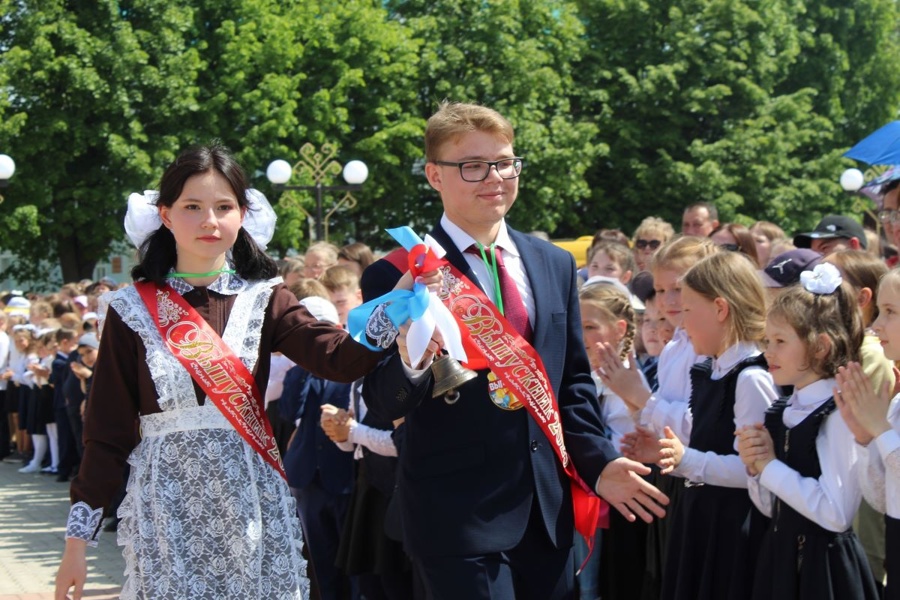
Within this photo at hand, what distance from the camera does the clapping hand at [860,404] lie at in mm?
3680

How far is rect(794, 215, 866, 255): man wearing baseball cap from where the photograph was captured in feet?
23.2

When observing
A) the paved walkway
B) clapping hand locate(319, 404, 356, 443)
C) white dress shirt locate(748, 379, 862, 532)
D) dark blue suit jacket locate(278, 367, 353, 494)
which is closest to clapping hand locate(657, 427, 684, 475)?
white dress shirt locate(748, 379, 862, 532)

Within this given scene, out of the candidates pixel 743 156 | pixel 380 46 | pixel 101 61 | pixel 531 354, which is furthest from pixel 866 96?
pixel 531 354

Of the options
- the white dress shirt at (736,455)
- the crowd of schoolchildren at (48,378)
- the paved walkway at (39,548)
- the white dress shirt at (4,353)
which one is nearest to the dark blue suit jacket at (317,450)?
the paved walkway at (39,548)

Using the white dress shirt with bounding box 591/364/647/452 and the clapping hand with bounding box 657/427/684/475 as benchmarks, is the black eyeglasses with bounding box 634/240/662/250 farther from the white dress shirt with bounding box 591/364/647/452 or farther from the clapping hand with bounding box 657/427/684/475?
the clapping hand with bounding box 657/427/684/475

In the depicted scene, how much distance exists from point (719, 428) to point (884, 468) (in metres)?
0.76

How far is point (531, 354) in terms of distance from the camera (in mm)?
3486

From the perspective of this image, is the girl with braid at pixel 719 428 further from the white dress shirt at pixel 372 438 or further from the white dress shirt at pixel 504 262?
the white dress shirt at pixel 372 438

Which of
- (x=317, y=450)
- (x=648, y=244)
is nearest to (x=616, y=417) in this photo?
(x=317, y=450)

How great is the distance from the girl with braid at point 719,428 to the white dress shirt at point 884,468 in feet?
1.60

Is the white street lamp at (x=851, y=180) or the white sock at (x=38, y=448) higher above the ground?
the white street lamp at (x=851, y=180)

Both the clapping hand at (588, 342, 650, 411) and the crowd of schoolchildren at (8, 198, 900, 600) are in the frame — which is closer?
the crowd of schoolchildren at (8, 198, 900, 600)

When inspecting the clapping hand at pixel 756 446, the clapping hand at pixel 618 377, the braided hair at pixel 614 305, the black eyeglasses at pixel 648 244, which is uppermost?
the black eyeglasses at pixel 648 244

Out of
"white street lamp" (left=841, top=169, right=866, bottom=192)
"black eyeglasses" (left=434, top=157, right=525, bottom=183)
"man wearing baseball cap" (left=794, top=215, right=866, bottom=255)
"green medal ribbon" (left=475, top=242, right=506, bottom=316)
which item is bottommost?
"man wearing baseball cap" (left=794, top=215, right=866, bottom=255)
